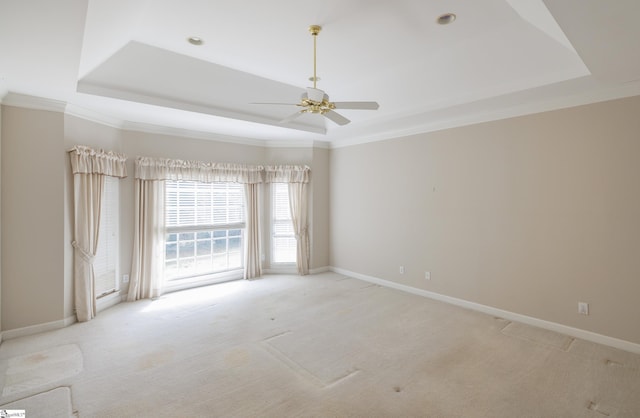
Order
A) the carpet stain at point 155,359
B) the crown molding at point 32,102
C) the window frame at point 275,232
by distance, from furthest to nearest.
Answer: the window frame at point 275,232 < the crown molding at point 32,102 < the carpet stain at point 155,359

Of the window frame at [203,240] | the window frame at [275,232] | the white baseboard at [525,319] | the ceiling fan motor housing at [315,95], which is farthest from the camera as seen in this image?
the window frame at [275,232]

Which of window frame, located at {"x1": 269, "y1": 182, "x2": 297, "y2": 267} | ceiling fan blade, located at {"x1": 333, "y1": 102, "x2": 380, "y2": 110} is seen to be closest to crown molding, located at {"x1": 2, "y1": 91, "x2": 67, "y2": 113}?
ceiling fan blade, located at {"x1": 333, "y1": 102, "x2": 380, "y2": 110}

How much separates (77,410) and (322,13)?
11.9 feet

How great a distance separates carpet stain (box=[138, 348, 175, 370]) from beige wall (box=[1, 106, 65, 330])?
5.21ft

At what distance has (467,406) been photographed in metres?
2.35

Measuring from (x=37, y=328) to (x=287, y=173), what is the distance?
4.18 metres

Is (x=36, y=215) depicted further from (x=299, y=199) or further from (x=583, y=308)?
(x=583, y=308)

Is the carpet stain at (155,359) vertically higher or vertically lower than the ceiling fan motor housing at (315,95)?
lower

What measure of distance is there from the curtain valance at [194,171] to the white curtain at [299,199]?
344mm

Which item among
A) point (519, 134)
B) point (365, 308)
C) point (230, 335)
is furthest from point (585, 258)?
point (230, 335)

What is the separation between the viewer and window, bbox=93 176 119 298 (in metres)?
4.31

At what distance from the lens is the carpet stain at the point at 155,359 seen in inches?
115

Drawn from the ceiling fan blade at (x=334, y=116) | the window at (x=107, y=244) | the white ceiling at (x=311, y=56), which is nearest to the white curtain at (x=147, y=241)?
the window at (x=107, y=244)

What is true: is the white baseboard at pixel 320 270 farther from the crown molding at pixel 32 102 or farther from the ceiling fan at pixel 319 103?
the crown molding at pixel 32 102
